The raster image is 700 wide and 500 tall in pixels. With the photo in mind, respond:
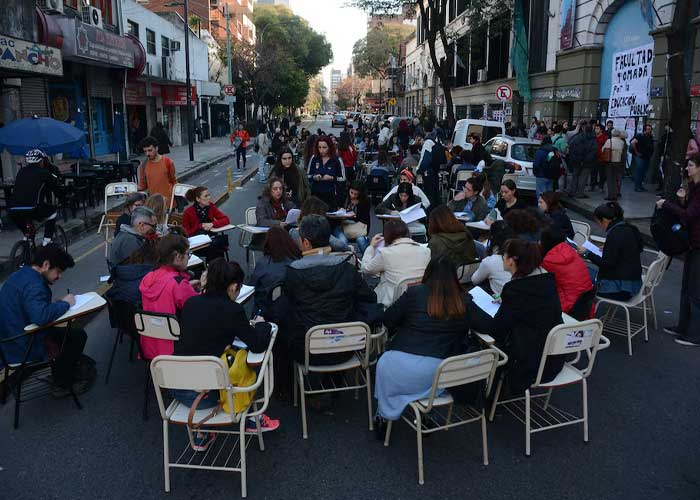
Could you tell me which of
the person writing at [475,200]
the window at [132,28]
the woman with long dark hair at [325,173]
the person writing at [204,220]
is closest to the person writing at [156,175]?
the person writing at [204,220]

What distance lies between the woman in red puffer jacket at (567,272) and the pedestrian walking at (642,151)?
12.3m

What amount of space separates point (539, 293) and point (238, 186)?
15.4 m

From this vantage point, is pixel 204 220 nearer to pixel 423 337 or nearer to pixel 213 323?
pixel 213 323

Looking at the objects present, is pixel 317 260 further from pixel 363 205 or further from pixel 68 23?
pixel 68 23

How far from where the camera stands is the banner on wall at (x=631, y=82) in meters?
17.8

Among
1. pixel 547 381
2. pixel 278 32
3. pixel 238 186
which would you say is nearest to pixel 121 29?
pixel 238 186

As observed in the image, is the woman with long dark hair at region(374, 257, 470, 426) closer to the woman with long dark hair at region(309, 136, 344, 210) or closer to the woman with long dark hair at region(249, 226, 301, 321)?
the woman with long dark hair at region(249, 226, 301, 321)

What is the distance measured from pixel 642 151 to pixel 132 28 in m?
24.2

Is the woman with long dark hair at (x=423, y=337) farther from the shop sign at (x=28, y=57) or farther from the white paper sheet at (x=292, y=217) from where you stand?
the shop sign at (x=28, y=57)

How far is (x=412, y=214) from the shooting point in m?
7.95

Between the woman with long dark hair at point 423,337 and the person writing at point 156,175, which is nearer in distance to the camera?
the woman with long dark hair at point 423,337

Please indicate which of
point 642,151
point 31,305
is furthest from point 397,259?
point 642,151

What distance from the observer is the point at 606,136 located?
1534cm

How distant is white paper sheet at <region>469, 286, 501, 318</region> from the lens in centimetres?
462
